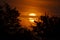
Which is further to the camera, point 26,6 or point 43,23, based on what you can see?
point 26,6

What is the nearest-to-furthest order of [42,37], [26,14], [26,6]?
[42,37], [26,14], [26,6]

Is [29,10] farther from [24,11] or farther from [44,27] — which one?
[44,27]

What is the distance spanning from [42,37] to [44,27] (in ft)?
0.65

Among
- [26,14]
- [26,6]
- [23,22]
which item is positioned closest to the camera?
[23,22]

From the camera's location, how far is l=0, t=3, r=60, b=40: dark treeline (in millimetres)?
4789

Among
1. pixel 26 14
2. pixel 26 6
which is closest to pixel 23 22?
pixel 26 14

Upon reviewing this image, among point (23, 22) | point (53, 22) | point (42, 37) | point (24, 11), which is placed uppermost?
point (24, 11)

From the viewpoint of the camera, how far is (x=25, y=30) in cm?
487

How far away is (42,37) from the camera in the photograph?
15.7 feet

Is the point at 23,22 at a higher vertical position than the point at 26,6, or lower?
lower

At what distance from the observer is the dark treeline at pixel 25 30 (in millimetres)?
4789

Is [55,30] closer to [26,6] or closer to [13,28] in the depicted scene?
[13,28]

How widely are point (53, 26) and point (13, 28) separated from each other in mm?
790

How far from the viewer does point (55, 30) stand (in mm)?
4938
